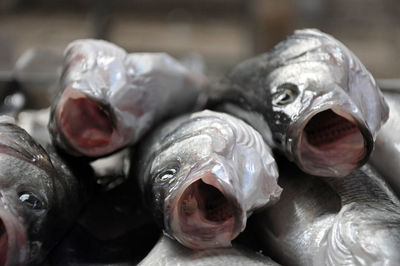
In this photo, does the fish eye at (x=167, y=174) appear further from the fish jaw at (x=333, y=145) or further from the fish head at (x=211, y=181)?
the fish jaw at (x=333, y=145)

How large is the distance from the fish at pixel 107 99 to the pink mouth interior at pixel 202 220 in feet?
1.06

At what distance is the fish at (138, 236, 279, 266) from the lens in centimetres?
99

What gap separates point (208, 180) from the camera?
908 mm

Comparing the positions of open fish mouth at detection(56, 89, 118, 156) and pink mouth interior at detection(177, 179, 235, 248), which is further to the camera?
open fish mouth at detection(56, 89, 118, 156)

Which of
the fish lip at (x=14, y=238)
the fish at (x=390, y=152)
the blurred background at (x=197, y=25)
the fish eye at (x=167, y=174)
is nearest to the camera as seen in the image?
the fish lip at (x=14, y=238)

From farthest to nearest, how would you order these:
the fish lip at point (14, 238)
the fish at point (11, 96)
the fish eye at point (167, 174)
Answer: the fish at point (11, 96) → the fish eye at point (167, 174) → the fish lip at point (14, 238)

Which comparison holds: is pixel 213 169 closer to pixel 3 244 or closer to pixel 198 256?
pixel 198 256

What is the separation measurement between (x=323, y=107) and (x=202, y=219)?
13.3 inches

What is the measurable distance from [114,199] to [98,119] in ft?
0.74

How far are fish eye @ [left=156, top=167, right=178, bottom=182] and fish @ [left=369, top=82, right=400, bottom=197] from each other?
563 millimetres

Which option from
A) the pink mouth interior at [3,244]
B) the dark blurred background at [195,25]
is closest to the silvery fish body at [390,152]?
the pink mouth interior at [3,244]

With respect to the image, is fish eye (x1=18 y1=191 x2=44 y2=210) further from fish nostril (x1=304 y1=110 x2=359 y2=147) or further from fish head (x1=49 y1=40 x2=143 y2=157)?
fish nostril (x1=304 y1=110 x2=359 y2=147)

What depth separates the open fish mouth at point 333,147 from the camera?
1067 mm

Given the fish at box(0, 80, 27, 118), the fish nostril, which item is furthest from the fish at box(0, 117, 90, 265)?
the fish at box(0, 80, 27, 118)
